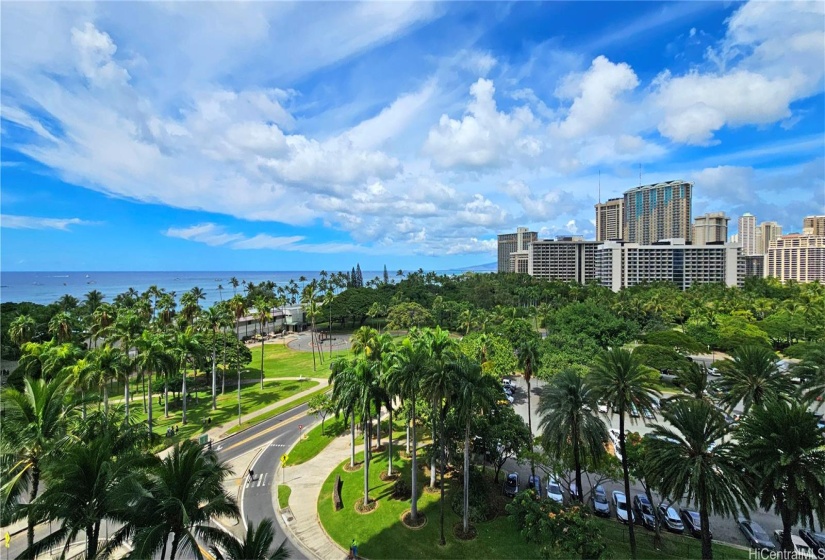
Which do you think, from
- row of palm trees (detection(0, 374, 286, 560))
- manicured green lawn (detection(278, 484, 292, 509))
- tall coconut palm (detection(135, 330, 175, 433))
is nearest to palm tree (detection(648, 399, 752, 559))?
row of palm trees (detection(0, 374, 286, 560))

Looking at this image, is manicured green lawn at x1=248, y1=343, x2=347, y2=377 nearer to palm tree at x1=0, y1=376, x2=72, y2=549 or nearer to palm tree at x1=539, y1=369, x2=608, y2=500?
palm tree at x1=539, y1=369, x2=608, y2=500

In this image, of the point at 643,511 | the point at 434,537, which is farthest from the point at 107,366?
the point at 643,511

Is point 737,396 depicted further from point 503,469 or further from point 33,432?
point 33,432

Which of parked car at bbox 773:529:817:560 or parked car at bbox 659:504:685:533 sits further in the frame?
parked car at bbox 659:504:685:533

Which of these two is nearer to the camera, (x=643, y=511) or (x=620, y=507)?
(x=643, y=511)

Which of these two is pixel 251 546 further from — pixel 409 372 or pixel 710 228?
pixel 710 228

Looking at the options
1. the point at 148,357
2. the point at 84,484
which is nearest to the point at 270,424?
the point at 148,357

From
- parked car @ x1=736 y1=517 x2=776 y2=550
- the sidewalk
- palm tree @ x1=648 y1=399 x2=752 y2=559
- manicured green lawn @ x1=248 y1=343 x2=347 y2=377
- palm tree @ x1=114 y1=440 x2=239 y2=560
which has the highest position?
palm tree @ x1=114 y1=440 x2=239 y2=560

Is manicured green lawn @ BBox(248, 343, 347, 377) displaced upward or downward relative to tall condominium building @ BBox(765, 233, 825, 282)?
downward
